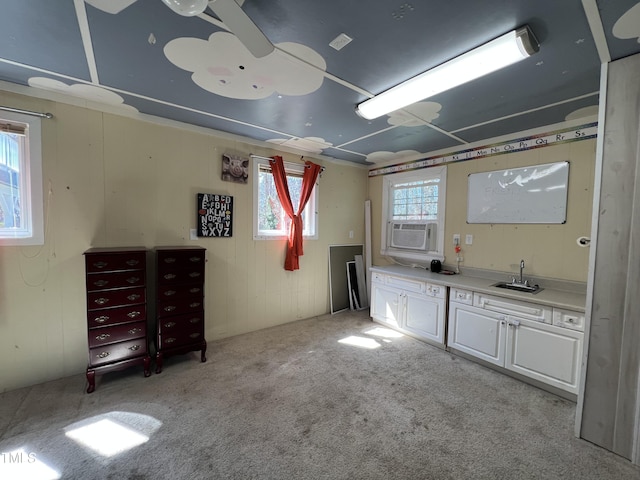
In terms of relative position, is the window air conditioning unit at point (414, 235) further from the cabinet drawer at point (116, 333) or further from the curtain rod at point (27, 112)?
the curtain rod at point (27, 112)

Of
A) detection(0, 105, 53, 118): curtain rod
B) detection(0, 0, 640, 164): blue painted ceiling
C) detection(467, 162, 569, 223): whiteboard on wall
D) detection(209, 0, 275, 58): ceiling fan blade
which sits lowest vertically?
detection(467, 162, 569, 223): whiteboard on wall

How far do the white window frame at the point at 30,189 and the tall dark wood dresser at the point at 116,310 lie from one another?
477 mm

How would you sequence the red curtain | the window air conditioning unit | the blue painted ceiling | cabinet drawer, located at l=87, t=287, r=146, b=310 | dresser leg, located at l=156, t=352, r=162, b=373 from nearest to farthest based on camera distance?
the blue painted ceiling → cabinet drawer, located at l=87, t=287, r=146, b=310 → dresser leg, located at l=156, t=352, r=162, b=373 → the red curtain → the window air conditioning unit

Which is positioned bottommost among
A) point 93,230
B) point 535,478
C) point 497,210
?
point 535,478

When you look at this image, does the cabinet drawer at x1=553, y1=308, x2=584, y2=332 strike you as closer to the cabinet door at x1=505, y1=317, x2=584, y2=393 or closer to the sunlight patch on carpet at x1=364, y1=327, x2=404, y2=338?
the cabinet door at x1=505, y1=317, x2=584, y2=393

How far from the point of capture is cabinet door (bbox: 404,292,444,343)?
3096 mm

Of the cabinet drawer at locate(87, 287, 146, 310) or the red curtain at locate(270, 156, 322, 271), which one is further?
the red curtain at locate(270, 156, 322, 271)

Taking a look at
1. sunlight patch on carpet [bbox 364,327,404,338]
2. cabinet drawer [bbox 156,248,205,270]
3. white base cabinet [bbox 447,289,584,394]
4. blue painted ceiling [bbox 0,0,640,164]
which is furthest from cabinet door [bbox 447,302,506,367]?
cabinet drawer [bbox 156,248,205,270]

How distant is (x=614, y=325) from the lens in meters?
1.69

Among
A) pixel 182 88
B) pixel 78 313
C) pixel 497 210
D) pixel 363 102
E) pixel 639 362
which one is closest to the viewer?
pixel 639 362

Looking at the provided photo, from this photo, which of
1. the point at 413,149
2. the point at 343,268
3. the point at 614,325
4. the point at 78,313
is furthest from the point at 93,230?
the point at 614,325

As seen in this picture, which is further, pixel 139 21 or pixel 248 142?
pixel 248 142

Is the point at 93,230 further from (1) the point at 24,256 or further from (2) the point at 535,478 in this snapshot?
(2) the point at 535,478

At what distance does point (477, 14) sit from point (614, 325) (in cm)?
200
